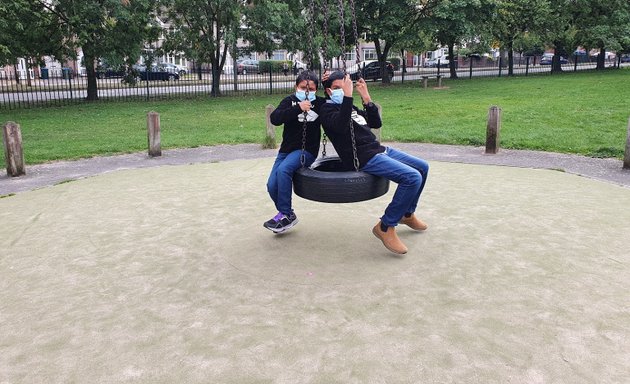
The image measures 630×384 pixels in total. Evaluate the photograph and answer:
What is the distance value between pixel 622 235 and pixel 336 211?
9.58 feet

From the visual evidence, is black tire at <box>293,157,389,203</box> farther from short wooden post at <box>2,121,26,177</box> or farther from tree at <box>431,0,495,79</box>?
tree at <box>431,0,495,79</box>


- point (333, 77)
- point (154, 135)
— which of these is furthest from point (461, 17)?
point (333, 77)

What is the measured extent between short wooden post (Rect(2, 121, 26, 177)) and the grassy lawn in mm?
1302

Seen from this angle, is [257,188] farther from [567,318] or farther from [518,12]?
[518,12]

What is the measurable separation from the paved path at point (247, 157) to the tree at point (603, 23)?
27.9 metres

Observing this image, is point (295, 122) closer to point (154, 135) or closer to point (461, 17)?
point (154, 135)

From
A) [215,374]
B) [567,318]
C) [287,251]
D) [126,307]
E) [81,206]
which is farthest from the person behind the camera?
[81,206]

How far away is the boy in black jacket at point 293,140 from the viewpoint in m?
5.03

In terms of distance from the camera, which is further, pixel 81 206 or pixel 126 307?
pixel 81 206

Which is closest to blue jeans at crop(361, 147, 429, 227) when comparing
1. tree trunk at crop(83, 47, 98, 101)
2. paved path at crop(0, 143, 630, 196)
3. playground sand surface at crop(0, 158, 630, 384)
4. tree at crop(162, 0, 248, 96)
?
playground sand surface at crop(0, 158, 630, 384)

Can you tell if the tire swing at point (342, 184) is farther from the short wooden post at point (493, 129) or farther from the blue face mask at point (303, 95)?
the short wooden post at point (493, 129)

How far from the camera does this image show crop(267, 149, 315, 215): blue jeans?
5195mm

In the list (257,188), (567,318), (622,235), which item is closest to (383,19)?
(257,188)

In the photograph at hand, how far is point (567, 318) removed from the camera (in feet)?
12.0
